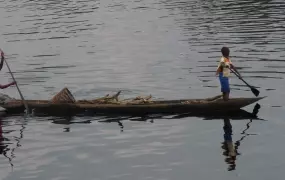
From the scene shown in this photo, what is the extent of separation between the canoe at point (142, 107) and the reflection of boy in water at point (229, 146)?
3.10 feet

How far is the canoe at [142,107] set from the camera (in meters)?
23.1

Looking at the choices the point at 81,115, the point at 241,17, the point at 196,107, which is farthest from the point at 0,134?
the point at 241,17

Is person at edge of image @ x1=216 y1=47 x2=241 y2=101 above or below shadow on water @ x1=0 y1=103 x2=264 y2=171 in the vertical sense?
above

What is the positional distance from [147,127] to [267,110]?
570cm

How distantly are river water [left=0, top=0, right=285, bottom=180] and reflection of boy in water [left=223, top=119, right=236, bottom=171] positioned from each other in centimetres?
8

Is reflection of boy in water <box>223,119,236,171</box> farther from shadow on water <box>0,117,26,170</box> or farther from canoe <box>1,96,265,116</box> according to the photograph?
shadow on water <box>0,117,26,170</box>

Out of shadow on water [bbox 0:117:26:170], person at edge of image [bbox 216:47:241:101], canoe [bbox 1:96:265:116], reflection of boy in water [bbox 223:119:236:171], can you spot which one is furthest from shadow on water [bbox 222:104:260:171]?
shadow on water [bbox 0:117:26:170]

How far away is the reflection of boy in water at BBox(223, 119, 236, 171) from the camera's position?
1822cm

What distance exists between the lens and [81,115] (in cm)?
2436

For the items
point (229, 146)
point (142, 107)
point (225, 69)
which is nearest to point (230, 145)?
point (229, 146)

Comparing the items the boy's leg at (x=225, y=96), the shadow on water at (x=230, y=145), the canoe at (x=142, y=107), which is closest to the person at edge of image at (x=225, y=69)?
the boy's leg at (x=225, y=96)

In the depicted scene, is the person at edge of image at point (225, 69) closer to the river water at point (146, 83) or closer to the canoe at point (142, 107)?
the canoe at point (142, 107)

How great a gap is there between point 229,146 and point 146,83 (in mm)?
10634

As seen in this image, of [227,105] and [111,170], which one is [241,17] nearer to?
[227,105]
